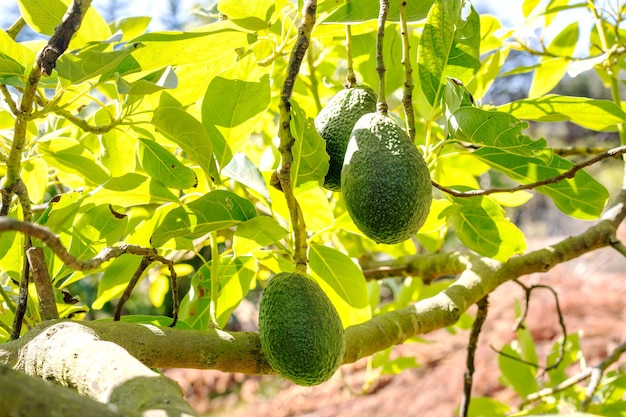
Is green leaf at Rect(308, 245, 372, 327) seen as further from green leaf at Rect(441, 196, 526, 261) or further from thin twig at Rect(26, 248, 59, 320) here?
thin twig at Rect(26, 248, 59, 320)

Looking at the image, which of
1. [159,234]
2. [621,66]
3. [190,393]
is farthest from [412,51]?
[190,393]

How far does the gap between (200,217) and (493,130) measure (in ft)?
1.04

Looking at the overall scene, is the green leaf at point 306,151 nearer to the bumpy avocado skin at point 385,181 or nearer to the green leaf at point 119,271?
the bumpy avocado skin at point 385,181

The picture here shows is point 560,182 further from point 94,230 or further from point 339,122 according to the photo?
point 94,230

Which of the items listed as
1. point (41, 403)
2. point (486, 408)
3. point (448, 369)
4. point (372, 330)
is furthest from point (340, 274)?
point (448, 369)

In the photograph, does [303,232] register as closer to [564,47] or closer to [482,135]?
[482,135]

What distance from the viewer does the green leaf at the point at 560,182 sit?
0.78 m

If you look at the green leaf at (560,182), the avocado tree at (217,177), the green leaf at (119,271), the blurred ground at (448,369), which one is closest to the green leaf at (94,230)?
the avocado tree at (217,177)

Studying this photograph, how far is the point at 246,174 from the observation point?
823mm

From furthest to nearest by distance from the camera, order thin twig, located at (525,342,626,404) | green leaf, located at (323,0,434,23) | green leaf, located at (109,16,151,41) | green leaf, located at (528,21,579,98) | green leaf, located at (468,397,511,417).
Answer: green leaf, located at (468,397,511,417)
green leaf, located at (528,21,579,98)
thin twig, located at (525,342,626,404)
green leaf, located at (109,16,151,41)
green leaf, located at (323,0,434,23)

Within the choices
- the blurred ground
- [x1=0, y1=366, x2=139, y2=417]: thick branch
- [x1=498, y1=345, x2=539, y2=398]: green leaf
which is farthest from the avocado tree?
the blurred ground

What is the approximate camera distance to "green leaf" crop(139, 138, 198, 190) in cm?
78

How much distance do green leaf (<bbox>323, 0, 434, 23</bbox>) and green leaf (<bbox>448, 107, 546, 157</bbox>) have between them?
0.15 m

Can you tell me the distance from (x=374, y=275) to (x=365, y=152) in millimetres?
733
